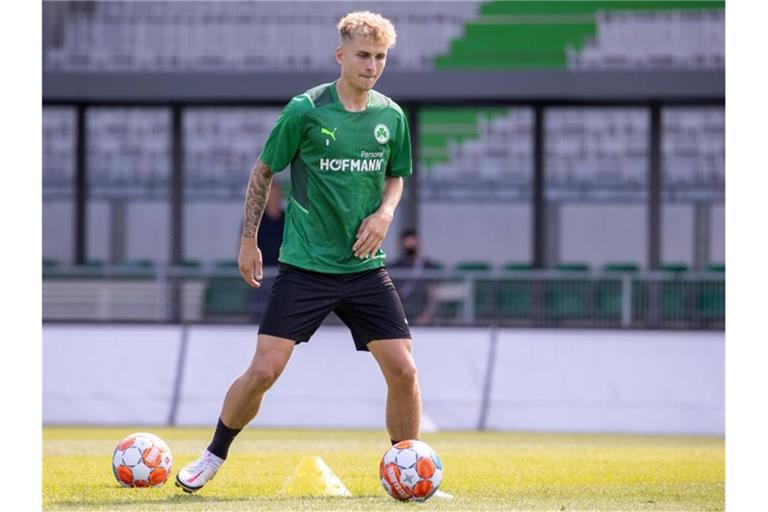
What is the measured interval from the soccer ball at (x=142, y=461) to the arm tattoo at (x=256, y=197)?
49.3 inches

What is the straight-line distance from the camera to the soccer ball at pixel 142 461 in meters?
8.59

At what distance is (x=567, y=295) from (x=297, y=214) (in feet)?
34.5

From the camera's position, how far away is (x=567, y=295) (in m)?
18.5

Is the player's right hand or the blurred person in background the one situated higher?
the player's right hand

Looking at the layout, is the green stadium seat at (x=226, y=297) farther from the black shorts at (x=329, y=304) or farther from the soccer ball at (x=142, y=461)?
the black shorts at (x=329, y=304)

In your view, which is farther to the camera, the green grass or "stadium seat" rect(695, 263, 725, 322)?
"stadium seat" rect(695, 263, 725, 322)

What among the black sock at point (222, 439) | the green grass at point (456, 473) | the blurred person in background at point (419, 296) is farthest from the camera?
the blurred person in background at point (419, 296)

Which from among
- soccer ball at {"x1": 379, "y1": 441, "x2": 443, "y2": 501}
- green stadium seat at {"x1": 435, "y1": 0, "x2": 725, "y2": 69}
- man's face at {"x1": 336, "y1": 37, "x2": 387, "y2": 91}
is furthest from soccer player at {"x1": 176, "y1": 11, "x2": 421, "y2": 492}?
green stadium seat at {"x1": 435, "y1": 0, "x2": 725, "y2": 69}

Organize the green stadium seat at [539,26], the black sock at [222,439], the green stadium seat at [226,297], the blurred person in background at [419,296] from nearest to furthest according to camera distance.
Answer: the black sock at [222,439]
the blurred person in background at [419,296]
the green stadium seat at [226,297]
the green stadium seat at [539,26]

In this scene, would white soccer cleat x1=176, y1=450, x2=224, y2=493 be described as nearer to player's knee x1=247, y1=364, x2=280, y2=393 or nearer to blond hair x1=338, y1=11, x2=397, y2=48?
player's knee x1=247, y1=364, x2=280, y2=393

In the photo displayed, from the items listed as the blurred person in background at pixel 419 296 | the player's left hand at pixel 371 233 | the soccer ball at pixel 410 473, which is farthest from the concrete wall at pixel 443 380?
the soccer ball at pixel 410 473

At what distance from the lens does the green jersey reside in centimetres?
820

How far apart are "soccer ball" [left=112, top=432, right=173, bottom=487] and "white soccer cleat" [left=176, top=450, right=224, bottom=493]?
352 mm
